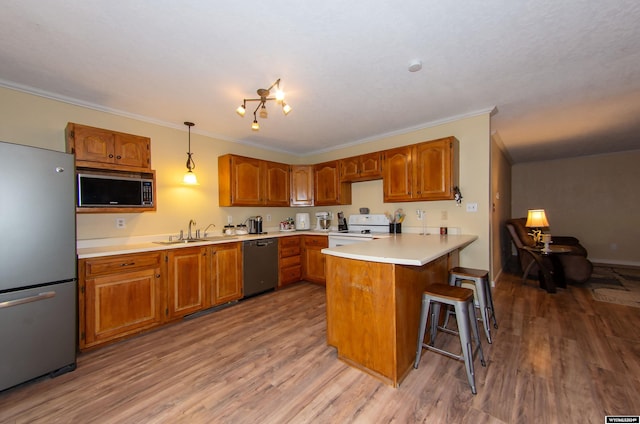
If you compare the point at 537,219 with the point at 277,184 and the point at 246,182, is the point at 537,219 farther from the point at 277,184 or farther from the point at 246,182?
the point at 246,182

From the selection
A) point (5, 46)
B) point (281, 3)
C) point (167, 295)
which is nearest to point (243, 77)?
point (281, 3)

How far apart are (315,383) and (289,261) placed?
2357mm

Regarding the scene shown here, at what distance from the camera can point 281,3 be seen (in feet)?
4.84

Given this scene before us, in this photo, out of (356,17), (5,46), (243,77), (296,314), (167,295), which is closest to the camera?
(356,17)

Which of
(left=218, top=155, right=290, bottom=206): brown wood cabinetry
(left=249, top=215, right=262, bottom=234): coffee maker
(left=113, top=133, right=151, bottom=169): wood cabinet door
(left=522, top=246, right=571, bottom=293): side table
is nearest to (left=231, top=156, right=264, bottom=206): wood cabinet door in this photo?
(left=218, top=155, right=290, bottom=206): brown wood cabinetry

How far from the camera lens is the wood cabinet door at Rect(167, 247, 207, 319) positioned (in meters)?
2.79

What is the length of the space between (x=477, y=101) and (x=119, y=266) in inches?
162

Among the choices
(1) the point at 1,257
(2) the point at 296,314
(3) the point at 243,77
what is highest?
(3) the point at 243,77

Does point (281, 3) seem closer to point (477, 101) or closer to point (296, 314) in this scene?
point (477, 101)

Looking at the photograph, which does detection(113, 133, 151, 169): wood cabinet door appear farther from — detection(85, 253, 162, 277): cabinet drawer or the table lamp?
the table lamp

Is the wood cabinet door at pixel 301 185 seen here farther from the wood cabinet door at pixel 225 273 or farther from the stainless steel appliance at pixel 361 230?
the wood cabinet door at pixel 225 273

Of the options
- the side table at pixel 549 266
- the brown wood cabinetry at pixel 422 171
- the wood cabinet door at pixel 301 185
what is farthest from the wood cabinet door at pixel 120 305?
the side table at pixel 549 266

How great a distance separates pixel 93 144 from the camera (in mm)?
2525

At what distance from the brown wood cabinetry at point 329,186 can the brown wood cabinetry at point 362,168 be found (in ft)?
0.46
